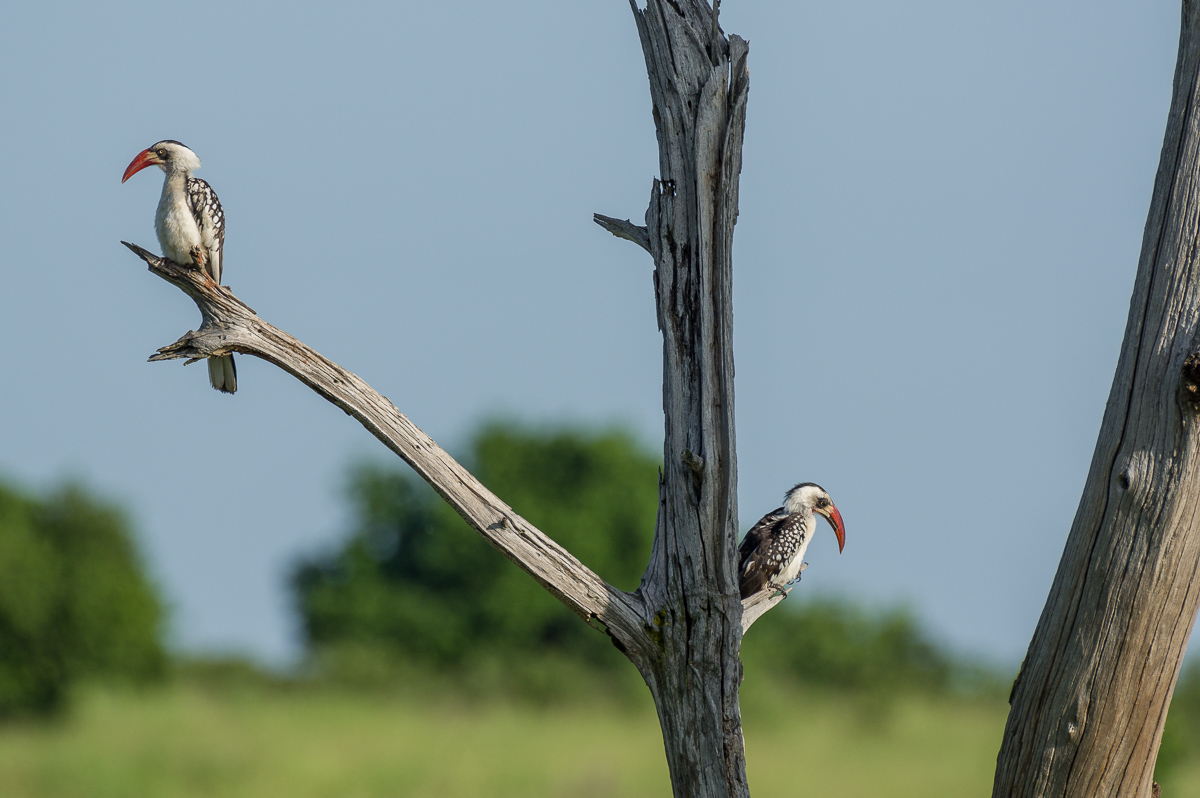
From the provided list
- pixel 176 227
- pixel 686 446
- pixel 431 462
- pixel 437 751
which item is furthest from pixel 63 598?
pixel 686 446

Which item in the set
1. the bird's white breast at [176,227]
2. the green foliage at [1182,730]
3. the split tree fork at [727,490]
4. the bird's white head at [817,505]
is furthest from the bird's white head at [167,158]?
the green foliage at [1182,730]

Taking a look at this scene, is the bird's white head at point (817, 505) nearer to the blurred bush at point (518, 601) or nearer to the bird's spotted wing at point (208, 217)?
the bird's spotted wing at point (208, 217)

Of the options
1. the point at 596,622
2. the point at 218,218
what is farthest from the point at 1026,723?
the point at 218,218

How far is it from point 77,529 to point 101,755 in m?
5.78

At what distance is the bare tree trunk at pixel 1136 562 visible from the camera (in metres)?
3.16

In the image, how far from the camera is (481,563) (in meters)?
32.0

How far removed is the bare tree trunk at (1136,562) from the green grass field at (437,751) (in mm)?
17089

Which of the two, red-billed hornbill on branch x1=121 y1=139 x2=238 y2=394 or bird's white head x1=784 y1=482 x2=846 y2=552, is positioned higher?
bird's white head x1=784 y1=482 x2=846 y2=552

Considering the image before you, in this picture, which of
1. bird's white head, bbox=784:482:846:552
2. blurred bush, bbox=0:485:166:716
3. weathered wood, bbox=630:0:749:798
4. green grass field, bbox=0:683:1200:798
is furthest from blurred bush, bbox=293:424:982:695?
weathered wood, bbox=630:0:749:798

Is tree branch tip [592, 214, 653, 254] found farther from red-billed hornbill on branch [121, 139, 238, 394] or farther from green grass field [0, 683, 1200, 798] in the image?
green grass field [0, 683, 1200, 798]

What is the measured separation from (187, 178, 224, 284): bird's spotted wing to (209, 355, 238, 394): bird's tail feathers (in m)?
0.85

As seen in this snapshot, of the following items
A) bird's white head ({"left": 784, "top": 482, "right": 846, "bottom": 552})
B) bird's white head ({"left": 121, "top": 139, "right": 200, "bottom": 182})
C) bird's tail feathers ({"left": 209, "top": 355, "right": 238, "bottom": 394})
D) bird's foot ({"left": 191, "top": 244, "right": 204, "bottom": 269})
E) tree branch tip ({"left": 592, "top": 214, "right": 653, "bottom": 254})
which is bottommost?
bird's tail feathers ({"left": 209, "top": 355, "right": 238, "bottom": 394})

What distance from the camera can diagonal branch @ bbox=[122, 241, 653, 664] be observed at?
3.66 meters

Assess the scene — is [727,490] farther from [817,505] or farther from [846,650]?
[846,650]
